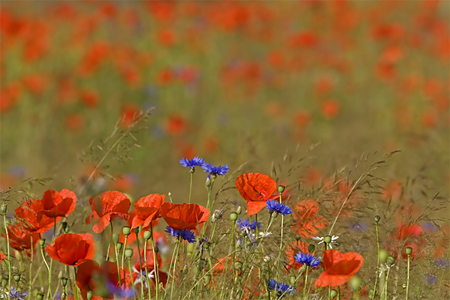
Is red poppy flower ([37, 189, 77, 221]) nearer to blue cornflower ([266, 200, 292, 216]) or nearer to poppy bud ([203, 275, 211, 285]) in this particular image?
A: poppy bud ([203, 275, 211, 285])

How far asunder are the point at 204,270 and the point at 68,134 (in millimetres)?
4285

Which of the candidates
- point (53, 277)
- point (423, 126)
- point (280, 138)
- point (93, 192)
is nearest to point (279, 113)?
point (280, 138)

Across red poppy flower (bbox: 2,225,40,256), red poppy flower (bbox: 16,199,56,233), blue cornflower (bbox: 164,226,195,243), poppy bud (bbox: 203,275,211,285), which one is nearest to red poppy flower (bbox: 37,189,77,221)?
red poppy flower (bbox: 16,199,56,233)

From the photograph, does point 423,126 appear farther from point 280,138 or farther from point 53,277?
point 53,277

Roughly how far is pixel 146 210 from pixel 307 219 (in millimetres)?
446

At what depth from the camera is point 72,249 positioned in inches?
43.4

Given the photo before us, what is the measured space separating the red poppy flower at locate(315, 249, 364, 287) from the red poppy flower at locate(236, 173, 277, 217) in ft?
0.76

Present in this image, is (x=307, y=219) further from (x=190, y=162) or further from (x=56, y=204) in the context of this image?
(x=56, y=204)

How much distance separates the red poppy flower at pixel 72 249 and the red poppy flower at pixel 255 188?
1.13 feet

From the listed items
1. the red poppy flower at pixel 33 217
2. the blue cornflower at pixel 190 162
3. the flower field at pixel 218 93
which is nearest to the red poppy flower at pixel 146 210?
the blue cornflower at pixel 190 162

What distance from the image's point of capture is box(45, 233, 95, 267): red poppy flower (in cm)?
110

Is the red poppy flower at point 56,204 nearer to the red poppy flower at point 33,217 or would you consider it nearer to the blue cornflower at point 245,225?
the red poppy flower at point 33,217

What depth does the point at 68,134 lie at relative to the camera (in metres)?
5.33

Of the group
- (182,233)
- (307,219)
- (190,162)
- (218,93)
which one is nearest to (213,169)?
(190,162)
